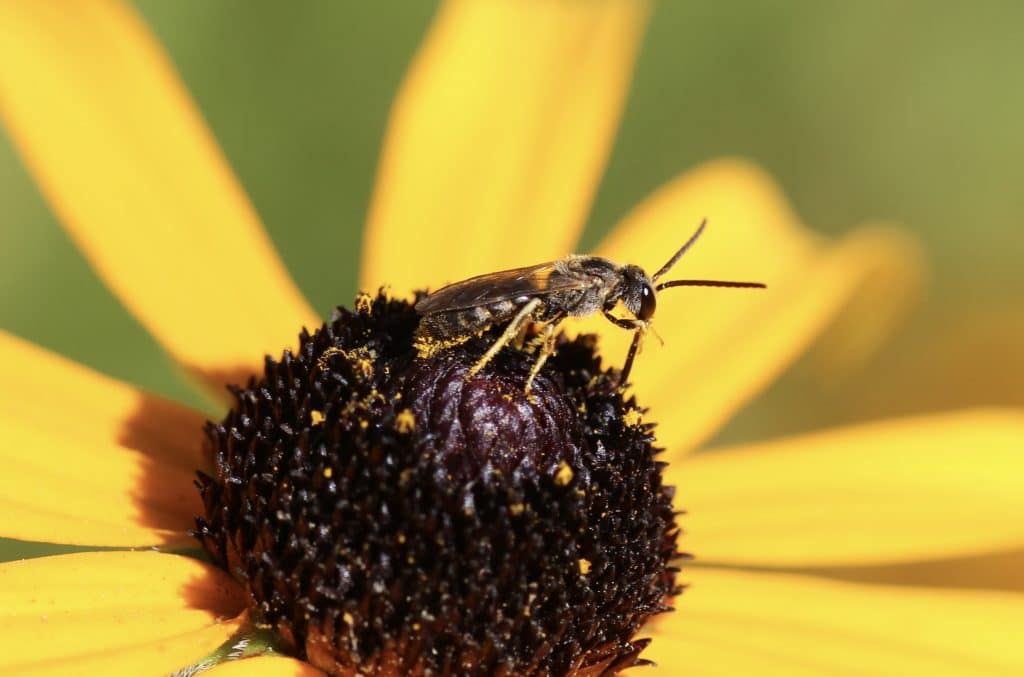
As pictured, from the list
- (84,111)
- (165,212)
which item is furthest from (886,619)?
(84,111)

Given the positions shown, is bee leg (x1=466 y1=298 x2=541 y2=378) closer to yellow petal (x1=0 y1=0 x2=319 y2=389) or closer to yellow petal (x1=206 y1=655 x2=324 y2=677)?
yellow petal (x1=206 y1=655 x2=324 y2=677)

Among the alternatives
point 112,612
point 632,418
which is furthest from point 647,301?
point 112,612

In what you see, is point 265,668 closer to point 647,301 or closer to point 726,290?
point 647,301

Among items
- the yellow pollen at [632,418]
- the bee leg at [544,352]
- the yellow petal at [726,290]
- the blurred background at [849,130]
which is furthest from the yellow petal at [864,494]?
the blurred background at [849,130]

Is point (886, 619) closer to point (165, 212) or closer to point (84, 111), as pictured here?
point (165, 212)

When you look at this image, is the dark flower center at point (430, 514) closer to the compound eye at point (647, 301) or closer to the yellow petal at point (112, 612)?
the yellow petal at point (112, 612)

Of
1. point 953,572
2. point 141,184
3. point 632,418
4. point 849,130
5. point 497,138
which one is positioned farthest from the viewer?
point 849,130
